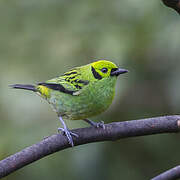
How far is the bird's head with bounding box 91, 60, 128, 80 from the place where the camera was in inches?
118

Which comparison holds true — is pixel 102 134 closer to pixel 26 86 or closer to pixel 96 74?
pixel 96 74

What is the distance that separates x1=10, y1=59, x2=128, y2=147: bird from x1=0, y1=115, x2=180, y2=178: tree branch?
1.27 ft

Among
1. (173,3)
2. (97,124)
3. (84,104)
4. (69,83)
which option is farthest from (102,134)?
(173,3)

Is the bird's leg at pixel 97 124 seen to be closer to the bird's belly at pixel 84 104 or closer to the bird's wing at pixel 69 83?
the bird's belly at pixel 84 104

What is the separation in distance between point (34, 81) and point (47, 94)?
29cm

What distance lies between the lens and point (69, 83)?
129 inches

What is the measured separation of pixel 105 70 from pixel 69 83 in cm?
40

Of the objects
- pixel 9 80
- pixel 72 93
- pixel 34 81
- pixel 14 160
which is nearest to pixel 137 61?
pixel 72 93

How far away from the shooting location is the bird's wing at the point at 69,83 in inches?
124

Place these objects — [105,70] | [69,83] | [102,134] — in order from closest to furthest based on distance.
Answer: [102,134], [105,70], [69,83]

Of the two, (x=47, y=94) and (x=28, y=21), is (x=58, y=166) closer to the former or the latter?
(x=47, y=94)

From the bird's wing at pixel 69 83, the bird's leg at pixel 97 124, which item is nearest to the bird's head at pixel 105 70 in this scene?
the bird's wing at pixel 69 83

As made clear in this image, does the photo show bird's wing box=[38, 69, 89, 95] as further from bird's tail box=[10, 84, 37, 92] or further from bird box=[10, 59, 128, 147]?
bird's tail box=[10, 84, 37, 92]

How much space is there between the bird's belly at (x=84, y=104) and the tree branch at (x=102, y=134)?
1.41 ft
